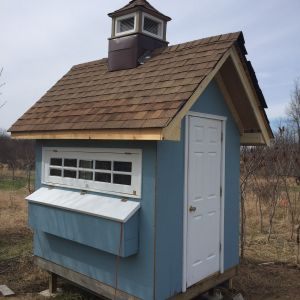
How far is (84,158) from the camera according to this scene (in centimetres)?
496

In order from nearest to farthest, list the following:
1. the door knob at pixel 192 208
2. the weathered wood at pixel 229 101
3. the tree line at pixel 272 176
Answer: the door knob at pixel 192 208 < the weathered wood at pixel 229 101 < the tree line at pixel 272 176

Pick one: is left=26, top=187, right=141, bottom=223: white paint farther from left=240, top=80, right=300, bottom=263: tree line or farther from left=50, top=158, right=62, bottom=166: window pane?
left=240, top=80, right=300, bottom=263: tree line

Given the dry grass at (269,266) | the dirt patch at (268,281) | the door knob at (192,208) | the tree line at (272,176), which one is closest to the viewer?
the door knob at (192,208)

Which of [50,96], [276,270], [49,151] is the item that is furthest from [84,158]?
[276,270]

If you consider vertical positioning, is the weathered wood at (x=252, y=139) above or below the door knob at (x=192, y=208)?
above

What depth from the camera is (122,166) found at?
443 cm

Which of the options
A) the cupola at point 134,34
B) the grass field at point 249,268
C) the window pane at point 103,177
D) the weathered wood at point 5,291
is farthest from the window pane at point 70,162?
the weathered wood at point 5,291

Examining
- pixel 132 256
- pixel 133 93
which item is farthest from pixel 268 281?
pixel 133 93

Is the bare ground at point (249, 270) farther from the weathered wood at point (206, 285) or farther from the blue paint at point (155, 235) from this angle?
the blue paint at point (155, 235)

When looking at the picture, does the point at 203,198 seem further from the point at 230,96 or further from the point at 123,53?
the point at 123,53

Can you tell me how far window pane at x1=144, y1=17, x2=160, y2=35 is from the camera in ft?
19.0

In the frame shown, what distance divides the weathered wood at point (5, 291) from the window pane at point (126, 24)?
173 inches

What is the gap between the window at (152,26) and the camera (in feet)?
18.9

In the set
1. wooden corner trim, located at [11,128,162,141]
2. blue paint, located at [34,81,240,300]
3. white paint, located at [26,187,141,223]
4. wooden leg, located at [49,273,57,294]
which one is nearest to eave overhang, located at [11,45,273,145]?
wooden corner trim, located at [11,128,162,141]
